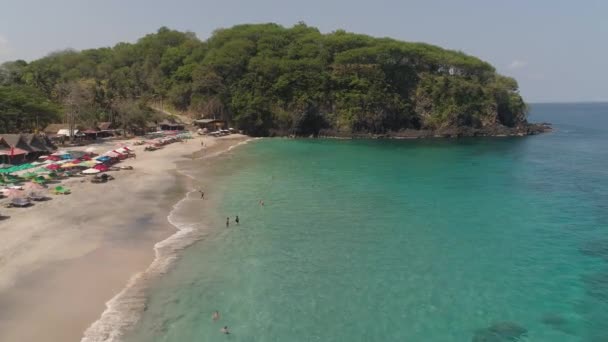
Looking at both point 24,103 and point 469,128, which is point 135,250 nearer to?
point 24,103

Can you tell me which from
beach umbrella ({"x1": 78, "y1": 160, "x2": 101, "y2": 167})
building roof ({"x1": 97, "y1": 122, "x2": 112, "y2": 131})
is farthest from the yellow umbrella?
building roof ({"x1": 97, "y1": 122, "x2": 112, "y2": 131})

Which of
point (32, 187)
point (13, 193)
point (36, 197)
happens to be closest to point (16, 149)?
point (32, 187)

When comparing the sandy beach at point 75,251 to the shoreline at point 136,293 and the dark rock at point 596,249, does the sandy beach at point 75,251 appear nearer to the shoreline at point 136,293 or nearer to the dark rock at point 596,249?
the shoreline at point 136,293

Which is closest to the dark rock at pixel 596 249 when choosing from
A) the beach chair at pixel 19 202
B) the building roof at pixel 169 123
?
the beach chair at pixel 19 202

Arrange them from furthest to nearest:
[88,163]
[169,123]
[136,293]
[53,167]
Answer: [169,123], [88,163], [53,167], [136,293]

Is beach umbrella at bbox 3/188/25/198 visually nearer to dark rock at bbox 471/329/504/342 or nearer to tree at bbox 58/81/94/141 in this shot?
dark rock at bbox 471/329/504/342

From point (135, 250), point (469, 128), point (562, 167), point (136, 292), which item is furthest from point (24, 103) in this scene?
point (469, 128)

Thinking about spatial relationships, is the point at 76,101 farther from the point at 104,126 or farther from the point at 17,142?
the point at 17,142

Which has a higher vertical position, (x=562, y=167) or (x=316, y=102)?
(x=316, y=102)
